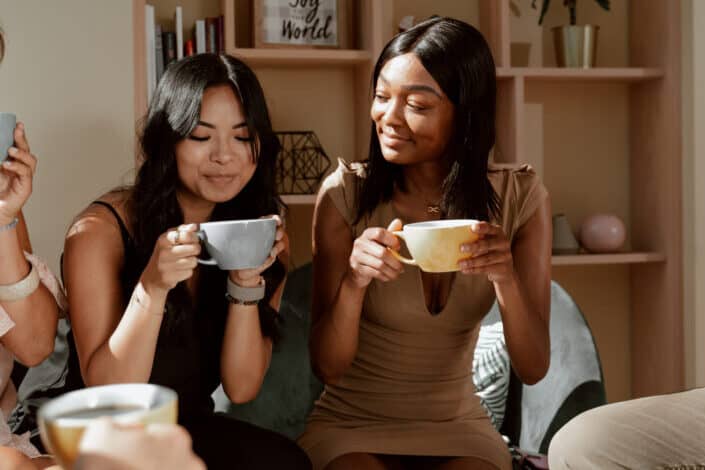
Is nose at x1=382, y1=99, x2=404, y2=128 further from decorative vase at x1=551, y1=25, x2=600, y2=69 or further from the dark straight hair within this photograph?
decorative vase at x1=551, y1=25, x2=600, y2=69

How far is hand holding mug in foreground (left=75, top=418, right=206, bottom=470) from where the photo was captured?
557 mm


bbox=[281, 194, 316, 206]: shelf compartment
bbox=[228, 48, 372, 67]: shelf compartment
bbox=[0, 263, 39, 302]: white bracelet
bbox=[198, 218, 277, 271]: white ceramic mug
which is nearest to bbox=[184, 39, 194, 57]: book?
bbox=[228, 48, 372, 67]: shelf compartment

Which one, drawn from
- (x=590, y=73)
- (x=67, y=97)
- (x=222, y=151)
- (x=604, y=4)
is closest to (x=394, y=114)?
(x=222, y=151)

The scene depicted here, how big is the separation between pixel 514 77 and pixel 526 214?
0.93 metres

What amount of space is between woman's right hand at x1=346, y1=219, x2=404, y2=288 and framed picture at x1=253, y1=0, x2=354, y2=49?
1.28m

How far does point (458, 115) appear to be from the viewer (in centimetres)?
152

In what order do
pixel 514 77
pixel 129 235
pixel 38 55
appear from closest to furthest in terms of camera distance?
pixel 129 235, pixel 38 55, pixel 514 77

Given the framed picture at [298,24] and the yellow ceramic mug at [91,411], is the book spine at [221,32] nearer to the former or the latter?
the framed picture at [298,24]

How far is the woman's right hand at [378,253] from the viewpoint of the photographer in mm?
1263

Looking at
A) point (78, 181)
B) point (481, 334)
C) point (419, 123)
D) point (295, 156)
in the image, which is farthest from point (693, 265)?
point (78, 181)

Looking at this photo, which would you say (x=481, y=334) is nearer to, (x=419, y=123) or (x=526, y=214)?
(x=526, y=214)

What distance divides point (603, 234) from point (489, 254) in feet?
4.62

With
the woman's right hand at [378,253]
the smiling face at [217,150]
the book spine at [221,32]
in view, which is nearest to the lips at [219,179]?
the smiling face at [217,150]

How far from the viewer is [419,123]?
4.83 feet
